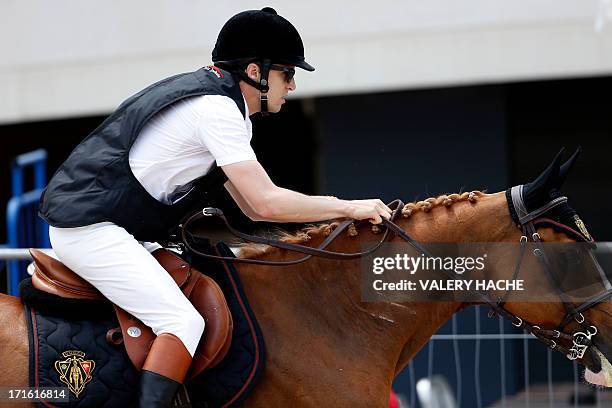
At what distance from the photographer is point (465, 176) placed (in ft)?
28.2

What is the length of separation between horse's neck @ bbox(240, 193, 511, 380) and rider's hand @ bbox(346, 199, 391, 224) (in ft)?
0.41

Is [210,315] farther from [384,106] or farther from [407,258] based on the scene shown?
[384,106]

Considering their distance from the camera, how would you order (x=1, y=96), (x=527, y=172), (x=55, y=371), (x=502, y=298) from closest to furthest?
(x=55, y=371) → (x=502, y=298) → (x=527, y=172) → (x=1, y=96)

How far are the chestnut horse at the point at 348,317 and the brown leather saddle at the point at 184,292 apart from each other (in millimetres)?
177

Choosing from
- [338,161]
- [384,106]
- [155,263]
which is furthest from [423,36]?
[155,263]

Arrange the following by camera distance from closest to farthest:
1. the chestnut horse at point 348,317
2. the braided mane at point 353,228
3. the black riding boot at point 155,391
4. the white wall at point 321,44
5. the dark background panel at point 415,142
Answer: the black riding boot at point 155,391, the chestnut horse at point 348,317, the braided mane at point 353,228, the white wall at point 321,44, the dark background panel at point 415,142

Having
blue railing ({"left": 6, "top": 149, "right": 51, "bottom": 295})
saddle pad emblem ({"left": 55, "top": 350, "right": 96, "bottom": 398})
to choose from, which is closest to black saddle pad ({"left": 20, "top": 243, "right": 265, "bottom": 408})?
saddle pad emblem ({"left": 55, "top": 350, "right": 96, "bottom": 398})

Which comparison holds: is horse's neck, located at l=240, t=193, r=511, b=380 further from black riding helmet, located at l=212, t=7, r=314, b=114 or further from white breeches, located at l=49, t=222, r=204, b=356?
black riding helmet, located at l=212, t=7, r=314, b=114

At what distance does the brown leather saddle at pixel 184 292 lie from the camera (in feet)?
10.7

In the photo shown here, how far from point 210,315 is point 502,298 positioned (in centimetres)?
113

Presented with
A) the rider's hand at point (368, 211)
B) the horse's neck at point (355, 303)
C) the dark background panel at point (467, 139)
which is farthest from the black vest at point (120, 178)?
the dark background panel at point (467, 139)

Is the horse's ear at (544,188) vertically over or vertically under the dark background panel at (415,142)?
under

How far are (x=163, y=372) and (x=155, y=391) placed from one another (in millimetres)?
70

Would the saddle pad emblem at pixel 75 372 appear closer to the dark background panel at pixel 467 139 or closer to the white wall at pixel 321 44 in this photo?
the dark background panel at pixel 467 139
